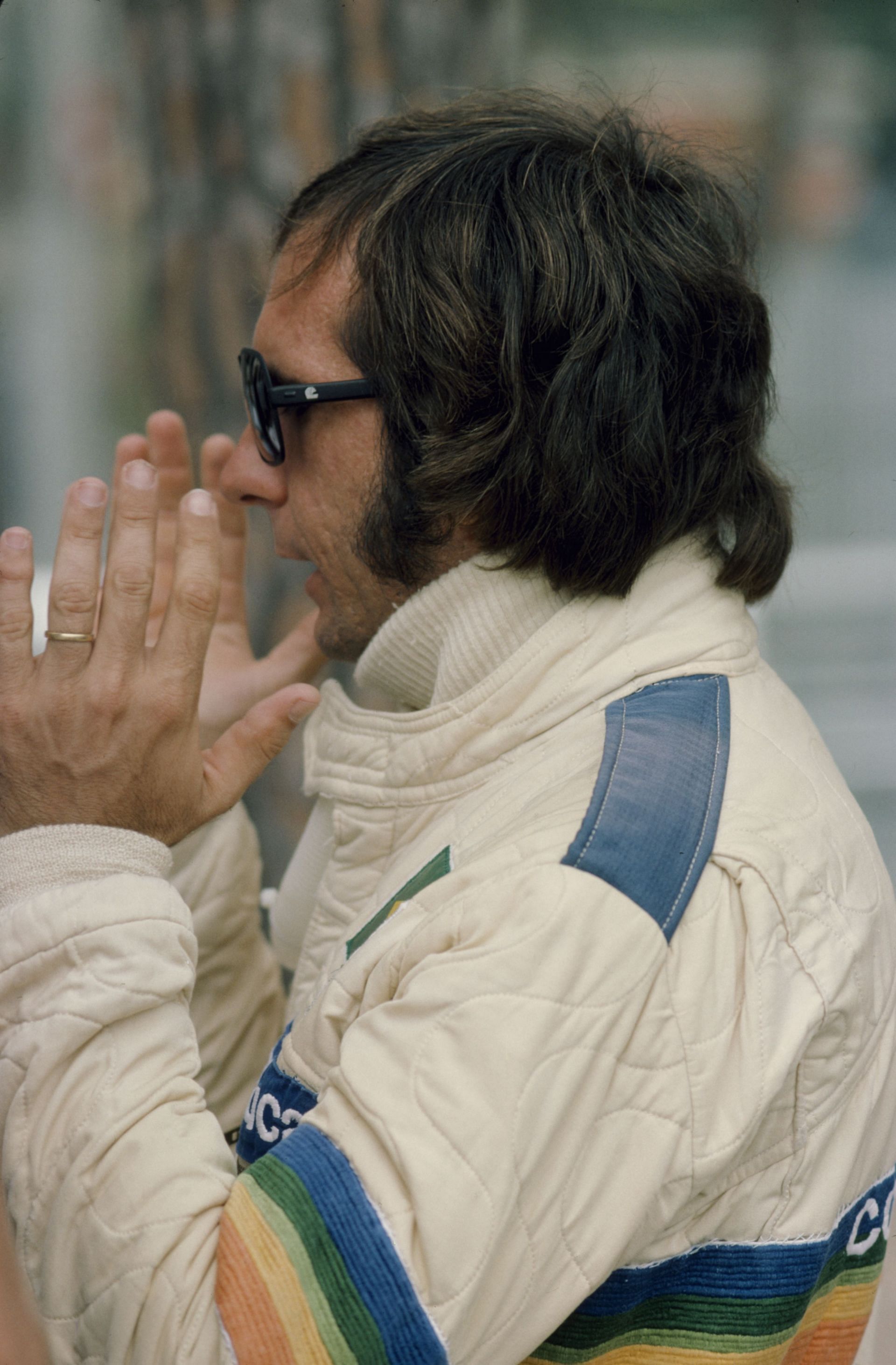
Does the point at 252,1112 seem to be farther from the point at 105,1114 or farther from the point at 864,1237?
the point at 864,1237

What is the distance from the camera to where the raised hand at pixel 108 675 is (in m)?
1.23

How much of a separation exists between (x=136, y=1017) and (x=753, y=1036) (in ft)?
1.85

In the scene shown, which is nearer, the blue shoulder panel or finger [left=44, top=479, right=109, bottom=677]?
the blue shoulder panel

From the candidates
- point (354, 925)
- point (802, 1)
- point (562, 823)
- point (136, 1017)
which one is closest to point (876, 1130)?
point (562, 823)

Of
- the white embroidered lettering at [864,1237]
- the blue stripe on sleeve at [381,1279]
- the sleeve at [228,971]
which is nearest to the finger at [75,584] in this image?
the blue stripe on sleeve at [381,1279]

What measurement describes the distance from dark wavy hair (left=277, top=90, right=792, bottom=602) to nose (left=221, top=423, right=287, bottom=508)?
193 mm

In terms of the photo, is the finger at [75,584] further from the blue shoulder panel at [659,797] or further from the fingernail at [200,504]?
the blue shoulder panel at [659,797]

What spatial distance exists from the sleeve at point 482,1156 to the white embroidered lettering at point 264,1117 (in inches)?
8.5

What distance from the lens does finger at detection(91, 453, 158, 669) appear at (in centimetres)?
125

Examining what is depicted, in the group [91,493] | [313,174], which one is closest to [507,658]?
[91,493]

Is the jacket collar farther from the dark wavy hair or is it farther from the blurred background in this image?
the blurred background

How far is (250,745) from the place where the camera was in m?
1.39

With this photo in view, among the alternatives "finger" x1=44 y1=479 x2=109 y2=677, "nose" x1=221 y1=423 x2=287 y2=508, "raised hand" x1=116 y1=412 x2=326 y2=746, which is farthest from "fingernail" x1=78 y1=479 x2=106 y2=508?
"raised hand" x1=116 y1=412 x2=326 y2=746

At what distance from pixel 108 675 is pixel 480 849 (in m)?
0.42
